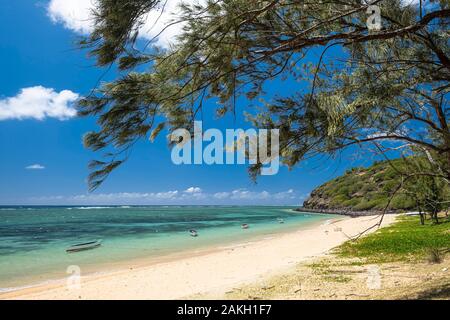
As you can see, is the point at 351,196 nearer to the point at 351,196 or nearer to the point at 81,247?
the point at 351,196

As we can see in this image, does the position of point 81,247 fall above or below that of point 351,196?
below

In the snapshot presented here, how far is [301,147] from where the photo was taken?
17.1ft

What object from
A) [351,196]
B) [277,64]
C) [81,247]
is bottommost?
[81,247]

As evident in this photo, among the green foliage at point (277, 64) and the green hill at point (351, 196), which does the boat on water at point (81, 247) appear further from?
the green hill at point (351, 196)

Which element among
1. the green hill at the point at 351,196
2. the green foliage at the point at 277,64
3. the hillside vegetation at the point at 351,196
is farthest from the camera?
the green hill at the point at 351,196

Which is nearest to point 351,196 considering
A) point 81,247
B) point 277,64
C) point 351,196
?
point 351,196

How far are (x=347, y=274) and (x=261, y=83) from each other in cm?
527

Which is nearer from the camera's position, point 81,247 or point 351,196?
point 81,247

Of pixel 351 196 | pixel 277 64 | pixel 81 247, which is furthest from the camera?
pixel 351 196

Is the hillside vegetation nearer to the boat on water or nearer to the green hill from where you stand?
the green hill

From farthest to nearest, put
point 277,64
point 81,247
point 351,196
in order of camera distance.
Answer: point 351,196
point 81,247
point 277,64

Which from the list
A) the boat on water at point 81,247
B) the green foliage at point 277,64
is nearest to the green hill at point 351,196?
the boat on water at point 81,247
